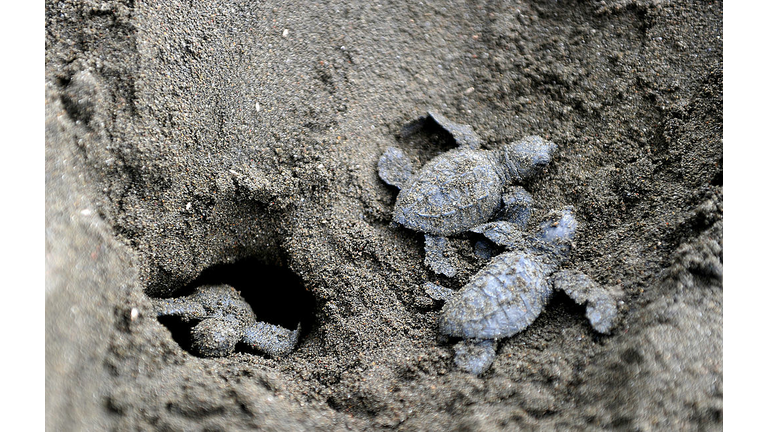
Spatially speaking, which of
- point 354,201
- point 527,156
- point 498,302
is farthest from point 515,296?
point 354,201

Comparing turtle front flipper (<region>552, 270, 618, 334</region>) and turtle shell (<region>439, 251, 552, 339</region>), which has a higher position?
turtle front flipper (<region>552, 270, 618, 334</region>)

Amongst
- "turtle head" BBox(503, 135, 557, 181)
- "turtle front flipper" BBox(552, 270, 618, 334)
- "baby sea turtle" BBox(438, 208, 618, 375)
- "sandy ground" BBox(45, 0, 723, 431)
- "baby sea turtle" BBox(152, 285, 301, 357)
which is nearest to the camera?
"sandy ground" BBox(45, 0, 723, 431)

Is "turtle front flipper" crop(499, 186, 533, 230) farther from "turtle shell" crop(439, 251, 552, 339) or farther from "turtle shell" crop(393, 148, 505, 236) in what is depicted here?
"turtle shell" crop(439, 251, 552, 339)

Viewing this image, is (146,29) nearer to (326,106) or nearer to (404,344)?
(326,106)

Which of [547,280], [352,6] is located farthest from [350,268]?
[352,6]

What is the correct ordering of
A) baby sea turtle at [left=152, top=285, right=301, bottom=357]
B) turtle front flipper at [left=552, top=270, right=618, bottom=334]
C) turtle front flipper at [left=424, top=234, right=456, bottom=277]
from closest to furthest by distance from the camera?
turtle front flipper at [left=552, top=270, right=618, bottom=334]
baby sea turtle at [left=152, top=285, right=301, bottom=357]
turtle front flipper at [left=424, top=234, right=456, bottom=277]

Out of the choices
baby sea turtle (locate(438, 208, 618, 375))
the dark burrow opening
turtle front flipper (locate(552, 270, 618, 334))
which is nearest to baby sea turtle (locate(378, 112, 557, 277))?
baby sea turtle (locate(438, 208, 618, 375))

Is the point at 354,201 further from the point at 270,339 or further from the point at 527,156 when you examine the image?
the point at 527,156
